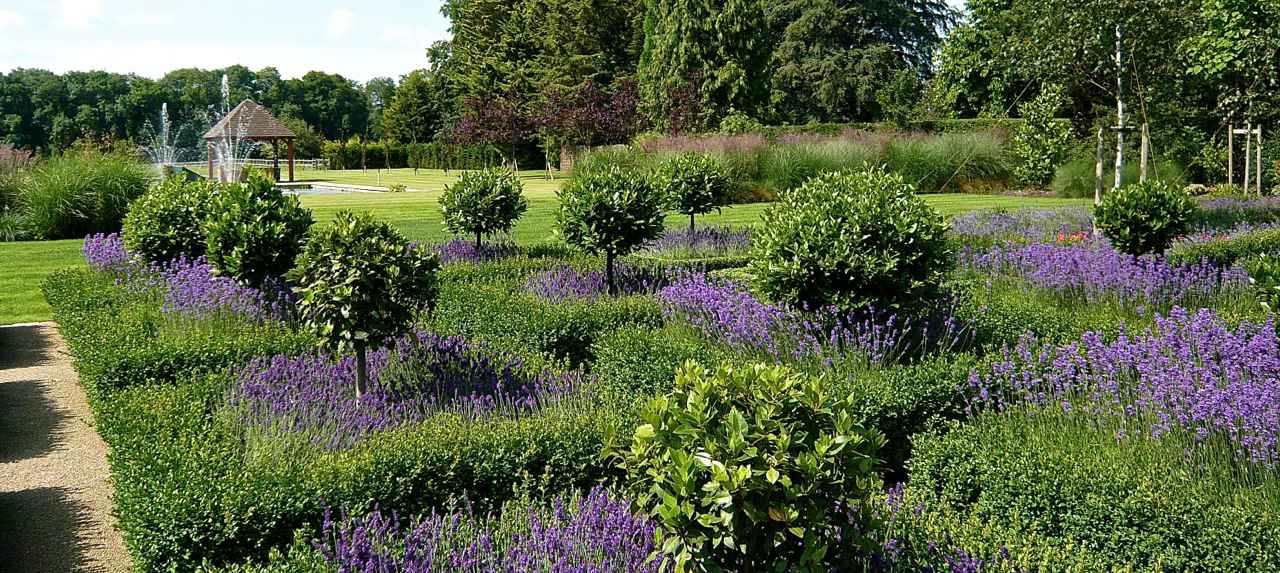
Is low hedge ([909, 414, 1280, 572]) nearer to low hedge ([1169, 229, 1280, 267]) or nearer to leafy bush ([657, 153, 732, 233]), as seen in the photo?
low hedge ([1169, 229, 1280, 267])

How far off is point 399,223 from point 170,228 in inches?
364

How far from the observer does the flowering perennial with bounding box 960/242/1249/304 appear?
7.27 m

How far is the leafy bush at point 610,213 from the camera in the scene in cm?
823

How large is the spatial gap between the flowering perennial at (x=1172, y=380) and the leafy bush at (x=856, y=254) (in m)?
0.83

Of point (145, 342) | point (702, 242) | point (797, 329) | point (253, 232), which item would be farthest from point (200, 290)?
point (702, 242)

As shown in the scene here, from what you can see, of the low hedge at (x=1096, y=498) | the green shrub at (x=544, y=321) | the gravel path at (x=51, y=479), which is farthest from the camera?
the green shrub at (x=544, y=321)

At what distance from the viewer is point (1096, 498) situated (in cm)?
346

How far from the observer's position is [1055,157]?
15.2 m

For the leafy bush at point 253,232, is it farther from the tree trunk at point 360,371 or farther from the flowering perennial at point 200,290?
the tree trunk at point 360,371

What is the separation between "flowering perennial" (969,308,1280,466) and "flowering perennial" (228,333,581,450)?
2.46 meters

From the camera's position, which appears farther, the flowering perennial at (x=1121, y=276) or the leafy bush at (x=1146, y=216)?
the leafy bush at (x=1146, y=216)

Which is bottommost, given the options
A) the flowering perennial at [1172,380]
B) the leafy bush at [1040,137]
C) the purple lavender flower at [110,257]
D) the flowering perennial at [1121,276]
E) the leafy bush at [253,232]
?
the flowering perennial at [1172,380]

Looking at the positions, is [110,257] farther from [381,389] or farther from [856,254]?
[856,254]

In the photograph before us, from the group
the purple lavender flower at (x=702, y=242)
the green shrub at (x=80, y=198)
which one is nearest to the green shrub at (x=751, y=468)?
the purple lavender flower at (x=702, y=242)
